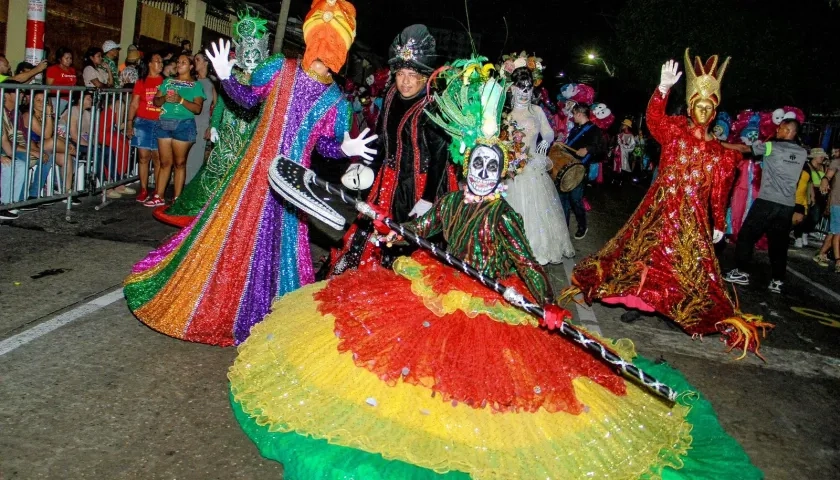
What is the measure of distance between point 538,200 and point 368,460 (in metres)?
6.01

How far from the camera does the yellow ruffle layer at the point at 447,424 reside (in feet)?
10.3

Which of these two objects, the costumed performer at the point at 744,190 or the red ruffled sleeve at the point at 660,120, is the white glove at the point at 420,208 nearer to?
the red ruffled sleeve at the point at 660,120

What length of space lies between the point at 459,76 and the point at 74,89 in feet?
19.7

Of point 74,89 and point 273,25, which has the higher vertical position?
point 273,25

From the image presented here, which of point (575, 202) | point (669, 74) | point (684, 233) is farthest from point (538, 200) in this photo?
point (669, 74)

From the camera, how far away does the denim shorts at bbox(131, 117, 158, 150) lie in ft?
30.1

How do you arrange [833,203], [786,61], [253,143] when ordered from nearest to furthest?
1. [253,143]
2. [833,203]
3. [786,61]

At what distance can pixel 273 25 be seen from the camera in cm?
2500

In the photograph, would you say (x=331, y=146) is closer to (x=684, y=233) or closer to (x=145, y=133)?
(x=684, y=233)

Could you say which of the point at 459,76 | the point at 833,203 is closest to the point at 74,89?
the point at 459,76

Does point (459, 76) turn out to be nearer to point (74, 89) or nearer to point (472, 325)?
point (472, 325)

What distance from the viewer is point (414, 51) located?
557 cm

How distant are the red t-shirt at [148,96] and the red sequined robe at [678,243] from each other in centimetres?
597

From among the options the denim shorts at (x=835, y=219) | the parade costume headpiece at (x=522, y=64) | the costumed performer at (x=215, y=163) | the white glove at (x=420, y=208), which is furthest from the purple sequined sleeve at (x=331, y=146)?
the denim shorts at (x=835, y=219)
